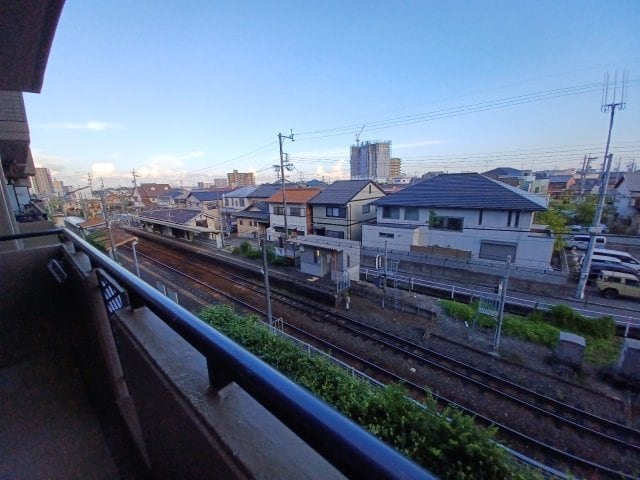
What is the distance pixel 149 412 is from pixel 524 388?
7967 millimetres

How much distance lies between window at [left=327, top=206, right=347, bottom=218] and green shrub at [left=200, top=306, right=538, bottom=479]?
1357 cm

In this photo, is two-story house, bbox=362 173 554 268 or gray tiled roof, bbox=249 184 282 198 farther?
gray tiled roof, bbox=249 184 282 198

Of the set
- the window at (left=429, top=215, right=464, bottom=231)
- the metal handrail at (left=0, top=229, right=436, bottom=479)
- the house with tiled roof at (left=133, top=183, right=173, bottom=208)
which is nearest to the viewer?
the metal handrail at (left=0, top=229, right=436, bottom=479)

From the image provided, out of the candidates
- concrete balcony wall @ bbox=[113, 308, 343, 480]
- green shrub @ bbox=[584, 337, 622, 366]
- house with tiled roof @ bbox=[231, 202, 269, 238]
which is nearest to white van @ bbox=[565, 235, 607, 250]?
green shrub @ bbox=[584, 337, 622, 366]

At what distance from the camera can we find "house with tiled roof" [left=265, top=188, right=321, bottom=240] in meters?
19.9

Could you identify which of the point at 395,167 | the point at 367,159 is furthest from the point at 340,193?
the point at 395,167

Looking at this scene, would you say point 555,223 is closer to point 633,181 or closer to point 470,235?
point 470,235

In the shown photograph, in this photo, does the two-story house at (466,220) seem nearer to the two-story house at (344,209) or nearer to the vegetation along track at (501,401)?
the two-story house at (344,209)

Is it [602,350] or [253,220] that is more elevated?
[253,220]

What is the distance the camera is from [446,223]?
15273mm

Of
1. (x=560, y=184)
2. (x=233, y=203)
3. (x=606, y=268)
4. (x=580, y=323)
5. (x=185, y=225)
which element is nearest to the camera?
(x=580, y=323)

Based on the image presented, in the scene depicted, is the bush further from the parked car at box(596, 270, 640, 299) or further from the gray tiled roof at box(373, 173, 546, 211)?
the gray tiled roof at box(373, 173, 546, 211)

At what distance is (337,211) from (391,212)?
11.6 ft

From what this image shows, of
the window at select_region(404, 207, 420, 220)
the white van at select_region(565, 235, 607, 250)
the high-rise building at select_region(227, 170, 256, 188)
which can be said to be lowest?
the white van at select_region(565, 235, 607, 250)
